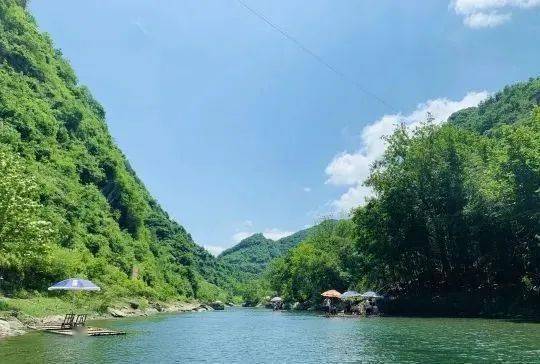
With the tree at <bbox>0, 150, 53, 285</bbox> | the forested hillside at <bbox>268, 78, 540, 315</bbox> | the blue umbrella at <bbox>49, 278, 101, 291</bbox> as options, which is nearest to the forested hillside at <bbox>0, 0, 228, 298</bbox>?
the tree at <bbox>0, 150, 53, 285</bbox>

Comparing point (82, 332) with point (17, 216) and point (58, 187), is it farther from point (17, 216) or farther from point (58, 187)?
point (58, 187)

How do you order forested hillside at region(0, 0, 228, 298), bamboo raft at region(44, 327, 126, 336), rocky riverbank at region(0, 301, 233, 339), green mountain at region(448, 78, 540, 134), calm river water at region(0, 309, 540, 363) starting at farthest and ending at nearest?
1. green mountain at region(448, 78, 540, 134)
2. forested hillside at region(0, 0, 228, 298)
3. bamboo raft at region(44, 327, 126, 336)
4. rocky riverbank at region(0, 301, 233, 339)
5. calm river water at region(0, 309, 540, 363)

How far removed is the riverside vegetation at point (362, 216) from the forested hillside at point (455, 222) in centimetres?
14

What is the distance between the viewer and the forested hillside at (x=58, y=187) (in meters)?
35.8

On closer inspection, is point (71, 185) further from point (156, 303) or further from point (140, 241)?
point (140, 241)

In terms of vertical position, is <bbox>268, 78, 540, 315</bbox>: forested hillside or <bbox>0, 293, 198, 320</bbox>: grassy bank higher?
<bbox>268, 78, 540, 315</bbox>: forested hillside

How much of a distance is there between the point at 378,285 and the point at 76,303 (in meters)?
40.3

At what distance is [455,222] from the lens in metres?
52.6

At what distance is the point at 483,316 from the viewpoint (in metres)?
48.2

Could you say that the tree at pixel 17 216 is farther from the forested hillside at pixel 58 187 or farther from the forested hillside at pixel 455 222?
the forested hillside at pixel 455 222

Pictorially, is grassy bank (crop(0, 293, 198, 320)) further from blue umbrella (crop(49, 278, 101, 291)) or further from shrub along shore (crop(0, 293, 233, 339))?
blue umbrella (crop(49, 278, 101, 291))

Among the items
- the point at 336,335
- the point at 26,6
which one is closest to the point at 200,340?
the point at 336,335

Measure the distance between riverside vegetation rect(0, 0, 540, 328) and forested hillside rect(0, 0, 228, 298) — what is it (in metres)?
0.20

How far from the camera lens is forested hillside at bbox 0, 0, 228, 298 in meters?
35.8
